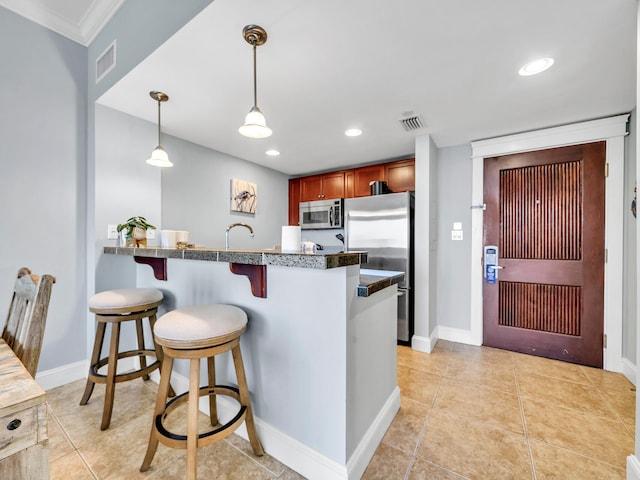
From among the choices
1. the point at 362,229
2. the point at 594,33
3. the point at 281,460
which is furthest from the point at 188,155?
the point at 594,33

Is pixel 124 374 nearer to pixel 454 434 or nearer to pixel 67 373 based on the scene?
pixel 67 373

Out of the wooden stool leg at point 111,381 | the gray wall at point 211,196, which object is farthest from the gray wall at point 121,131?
the wooden stool leg at point 111,381

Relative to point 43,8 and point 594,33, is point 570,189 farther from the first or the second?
point 43,8

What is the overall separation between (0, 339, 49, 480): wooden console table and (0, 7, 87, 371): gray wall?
1989mm

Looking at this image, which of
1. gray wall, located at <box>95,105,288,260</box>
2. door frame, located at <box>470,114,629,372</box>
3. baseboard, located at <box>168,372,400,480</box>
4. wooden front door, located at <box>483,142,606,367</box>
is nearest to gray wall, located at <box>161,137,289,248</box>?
gray wall, located at <box>95,105,288,260</box>

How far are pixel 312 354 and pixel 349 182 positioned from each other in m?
3.03

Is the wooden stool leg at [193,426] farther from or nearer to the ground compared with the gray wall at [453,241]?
nearer to the ground

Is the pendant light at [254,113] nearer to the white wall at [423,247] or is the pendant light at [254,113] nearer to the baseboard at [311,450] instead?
the baseboard at [311,450]

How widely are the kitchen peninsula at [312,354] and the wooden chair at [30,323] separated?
0.61 meters

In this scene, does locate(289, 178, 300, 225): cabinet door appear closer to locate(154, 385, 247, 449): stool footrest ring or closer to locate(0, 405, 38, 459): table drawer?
locate(154, 385, 247, 449): stool footrest ring

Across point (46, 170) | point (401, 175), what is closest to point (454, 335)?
point (401, 175)

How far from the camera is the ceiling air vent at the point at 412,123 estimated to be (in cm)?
247

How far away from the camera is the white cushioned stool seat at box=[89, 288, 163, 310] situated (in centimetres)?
167

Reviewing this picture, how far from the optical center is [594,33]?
144 centimetres
